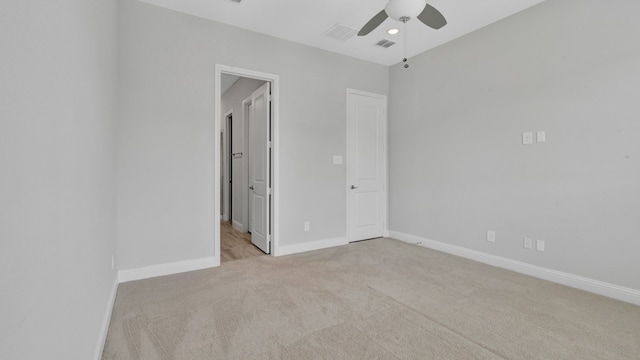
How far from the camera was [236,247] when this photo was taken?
4.27 metres

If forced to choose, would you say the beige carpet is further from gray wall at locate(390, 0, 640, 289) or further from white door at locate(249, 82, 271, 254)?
white door at locate(249, 82, 271, 254)

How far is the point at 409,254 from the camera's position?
3.92 metres

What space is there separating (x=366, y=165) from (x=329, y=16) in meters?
2.31

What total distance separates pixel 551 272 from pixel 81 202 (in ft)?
13.5

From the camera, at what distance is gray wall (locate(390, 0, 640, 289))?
257 cm

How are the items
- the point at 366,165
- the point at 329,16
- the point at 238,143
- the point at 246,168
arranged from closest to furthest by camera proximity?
the point at 329,16 < the point at 366,165 < the point at 246,168 < the point at 238,143

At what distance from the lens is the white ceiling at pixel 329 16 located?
306 centimetres

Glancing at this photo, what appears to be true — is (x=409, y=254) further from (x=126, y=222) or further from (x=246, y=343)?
(x=126, y=222)

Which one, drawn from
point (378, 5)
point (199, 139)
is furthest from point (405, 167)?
point (199, 139)

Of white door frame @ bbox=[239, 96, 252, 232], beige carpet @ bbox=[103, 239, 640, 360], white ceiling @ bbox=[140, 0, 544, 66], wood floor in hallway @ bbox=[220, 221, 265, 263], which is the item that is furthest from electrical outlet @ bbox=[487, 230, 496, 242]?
white door frame @ bbox=[239, 96, 252, 232]

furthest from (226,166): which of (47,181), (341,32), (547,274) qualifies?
(547,274)

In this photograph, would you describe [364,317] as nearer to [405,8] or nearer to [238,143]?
[405,8]

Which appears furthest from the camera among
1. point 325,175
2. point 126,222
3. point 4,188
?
point 325,175

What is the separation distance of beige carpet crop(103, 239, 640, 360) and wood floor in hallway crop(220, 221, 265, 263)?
1.69ft
